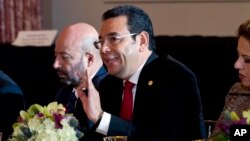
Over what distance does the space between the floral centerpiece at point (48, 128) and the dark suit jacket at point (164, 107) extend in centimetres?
31

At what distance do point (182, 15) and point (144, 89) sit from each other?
2.78 meters

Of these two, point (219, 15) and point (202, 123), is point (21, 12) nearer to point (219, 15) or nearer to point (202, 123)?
point (219, 15)

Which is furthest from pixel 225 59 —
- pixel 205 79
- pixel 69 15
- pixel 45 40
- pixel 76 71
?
pixel 69 15

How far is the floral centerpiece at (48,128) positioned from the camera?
2637 millimetres

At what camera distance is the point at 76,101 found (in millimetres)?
3605

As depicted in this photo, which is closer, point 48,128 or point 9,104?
point 48,128

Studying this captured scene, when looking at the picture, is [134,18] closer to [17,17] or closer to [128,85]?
[128,85]

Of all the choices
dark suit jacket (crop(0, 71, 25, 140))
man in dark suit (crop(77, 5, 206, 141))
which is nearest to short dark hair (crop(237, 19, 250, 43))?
man in dark suit (crop(77, 5, 206, 141))

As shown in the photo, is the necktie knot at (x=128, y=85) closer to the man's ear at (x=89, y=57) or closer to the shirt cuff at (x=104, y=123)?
the shirt cuff at (x=104, y=123)

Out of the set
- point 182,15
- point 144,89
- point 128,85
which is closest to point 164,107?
point 144,89

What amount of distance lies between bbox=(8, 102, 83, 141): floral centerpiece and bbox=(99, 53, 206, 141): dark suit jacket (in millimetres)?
306

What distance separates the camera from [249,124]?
7.37 ft

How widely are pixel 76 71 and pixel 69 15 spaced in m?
2.62

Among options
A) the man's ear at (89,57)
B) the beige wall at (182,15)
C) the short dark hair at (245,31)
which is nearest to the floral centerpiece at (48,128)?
the short dark hair at (245,31)
